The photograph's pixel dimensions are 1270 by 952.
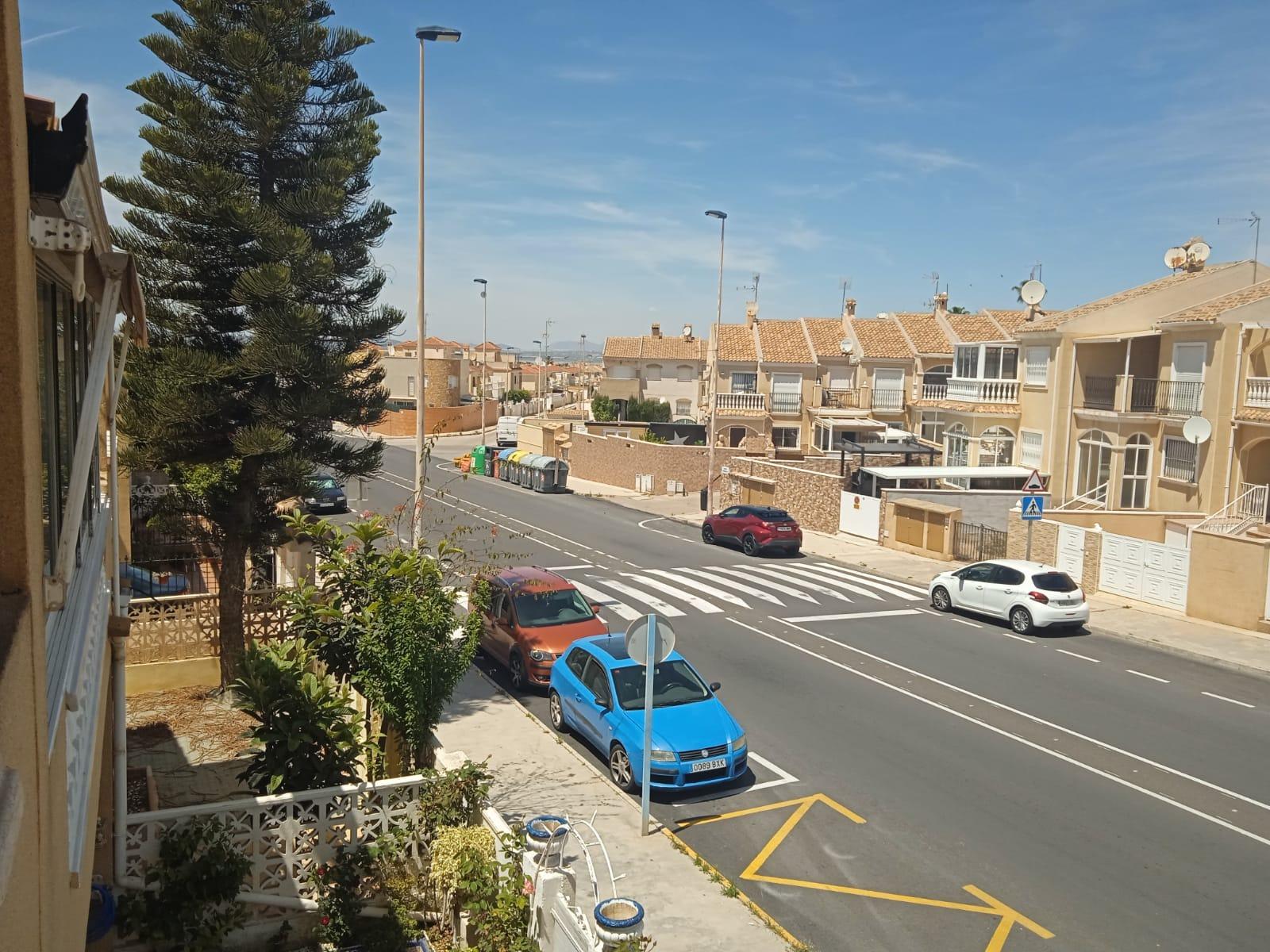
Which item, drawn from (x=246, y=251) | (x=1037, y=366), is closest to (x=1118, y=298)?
(x=1037, y=366)

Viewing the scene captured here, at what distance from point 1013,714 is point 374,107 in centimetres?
1322

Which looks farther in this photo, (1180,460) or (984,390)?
(984,390)

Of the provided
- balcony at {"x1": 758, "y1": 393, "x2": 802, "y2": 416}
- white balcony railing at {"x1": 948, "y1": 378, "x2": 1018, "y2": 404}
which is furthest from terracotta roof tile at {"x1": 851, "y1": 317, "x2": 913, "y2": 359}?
white balcony railing at {"x1": 948, "y1": 378, "x2": 1018, "y2": 404}

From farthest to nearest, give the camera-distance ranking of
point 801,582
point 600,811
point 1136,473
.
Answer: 1. point 1136,473
2. point 801,582
3. point 600,811

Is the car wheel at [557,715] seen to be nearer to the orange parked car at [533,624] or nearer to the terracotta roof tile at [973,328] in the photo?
the orange parked car at [533,624]

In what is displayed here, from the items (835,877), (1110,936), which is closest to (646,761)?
(835,877)

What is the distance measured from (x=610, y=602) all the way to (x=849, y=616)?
17.2 feet

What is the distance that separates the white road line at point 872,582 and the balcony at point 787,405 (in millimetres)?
24314

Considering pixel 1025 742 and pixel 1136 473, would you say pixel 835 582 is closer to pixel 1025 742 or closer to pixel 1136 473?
pixel 1025 742

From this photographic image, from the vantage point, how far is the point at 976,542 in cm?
2777

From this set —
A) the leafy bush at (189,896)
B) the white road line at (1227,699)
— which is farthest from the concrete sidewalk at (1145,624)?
the leafy bush at (189,896)

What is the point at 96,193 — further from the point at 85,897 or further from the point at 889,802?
the point at 889,802

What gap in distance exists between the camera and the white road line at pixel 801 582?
23875 mm

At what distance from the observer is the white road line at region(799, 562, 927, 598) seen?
24.5 metres
